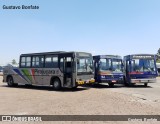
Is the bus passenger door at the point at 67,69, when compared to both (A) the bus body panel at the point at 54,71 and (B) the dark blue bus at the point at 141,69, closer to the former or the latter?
(A) the bus body panel at the point at 54,71

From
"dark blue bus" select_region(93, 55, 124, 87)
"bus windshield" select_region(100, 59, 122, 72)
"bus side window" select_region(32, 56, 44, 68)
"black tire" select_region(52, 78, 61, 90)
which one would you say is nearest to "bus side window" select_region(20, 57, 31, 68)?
"bus side window" select_region(32, 56, 44, 68)

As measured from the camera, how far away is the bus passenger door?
747 inches

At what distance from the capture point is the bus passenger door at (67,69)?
1897 centimetres

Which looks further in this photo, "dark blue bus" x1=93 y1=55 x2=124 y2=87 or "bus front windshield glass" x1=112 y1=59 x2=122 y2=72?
"bus front windshield glass" x1=112 y1=59 x2=122 y2=72

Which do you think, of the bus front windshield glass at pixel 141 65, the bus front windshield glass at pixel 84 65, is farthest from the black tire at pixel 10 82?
the bus front windshield glass at pixel 141 65

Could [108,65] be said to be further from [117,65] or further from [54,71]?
[54,71]

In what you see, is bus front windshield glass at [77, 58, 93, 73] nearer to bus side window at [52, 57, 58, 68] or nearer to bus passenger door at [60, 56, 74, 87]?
bus passenger door at [60, 56, 74, 87]

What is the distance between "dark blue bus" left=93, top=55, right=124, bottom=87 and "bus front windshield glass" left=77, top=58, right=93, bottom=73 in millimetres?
1774

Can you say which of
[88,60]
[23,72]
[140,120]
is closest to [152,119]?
[140,120]

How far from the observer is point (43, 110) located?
1037 cm

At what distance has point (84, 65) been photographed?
19.7 m

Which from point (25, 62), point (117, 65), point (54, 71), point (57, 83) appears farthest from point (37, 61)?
point (117, 65)

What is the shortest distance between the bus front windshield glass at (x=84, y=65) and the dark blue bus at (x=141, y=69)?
400 centimetres

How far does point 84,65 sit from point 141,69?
17.6 ft
